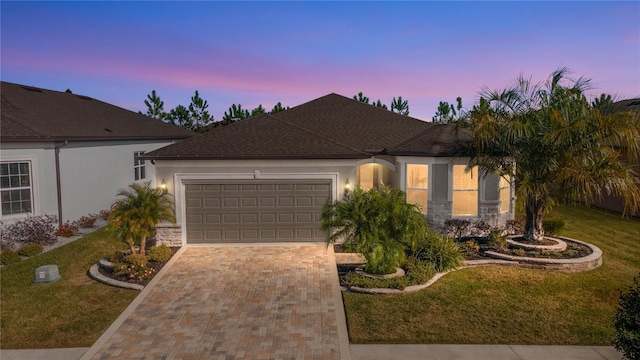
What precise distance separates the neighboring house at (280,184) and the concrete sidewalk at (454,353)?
6556 millimetres

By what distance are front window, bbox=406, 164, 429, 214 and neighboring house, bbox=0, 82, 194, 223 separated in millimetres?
12911

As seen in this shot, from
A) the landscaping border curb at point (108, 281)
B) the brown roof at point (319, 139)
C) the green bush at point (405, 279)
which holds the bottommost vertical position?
Answer: the landscaping border curb at point (108, 281)

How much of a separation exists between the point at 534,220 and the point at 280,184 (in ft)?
26.7

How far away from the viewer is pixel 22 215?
45.4 ft

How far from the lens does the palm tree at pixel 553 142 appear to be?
1066 centimetres

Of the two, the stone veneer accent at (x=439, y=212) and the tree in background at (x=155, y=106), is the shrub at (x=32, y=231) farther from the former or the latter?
the tree in background at (x=155, y=106)

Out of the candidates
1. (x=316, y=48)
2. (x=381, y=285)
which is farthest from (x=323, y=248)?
(x=316, y=48)

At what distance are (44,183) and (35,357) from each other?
974 centimetres

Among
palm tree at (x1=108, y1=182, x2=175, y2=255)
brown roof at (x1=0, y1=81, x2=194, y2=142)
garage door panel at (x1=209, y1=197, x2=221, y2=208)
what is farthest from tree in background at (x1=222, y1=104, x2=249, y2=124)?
palm tree at (x1=108, y1=182, x2=175, y2=255)

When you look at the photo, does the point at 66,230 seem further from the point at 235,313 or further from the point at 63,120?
the point at 235,313

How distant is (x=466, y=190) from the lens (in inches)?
550

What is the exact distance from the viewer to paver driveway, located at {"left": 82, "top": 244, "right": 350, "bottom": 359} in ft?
22.2

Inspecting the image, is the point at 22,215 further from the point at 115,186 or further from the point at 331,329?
the point at 331,329

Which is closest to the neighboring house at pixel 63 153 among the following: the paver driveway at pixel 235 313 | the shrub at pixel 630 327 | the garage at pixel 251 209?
the garage at pixel 251 209
